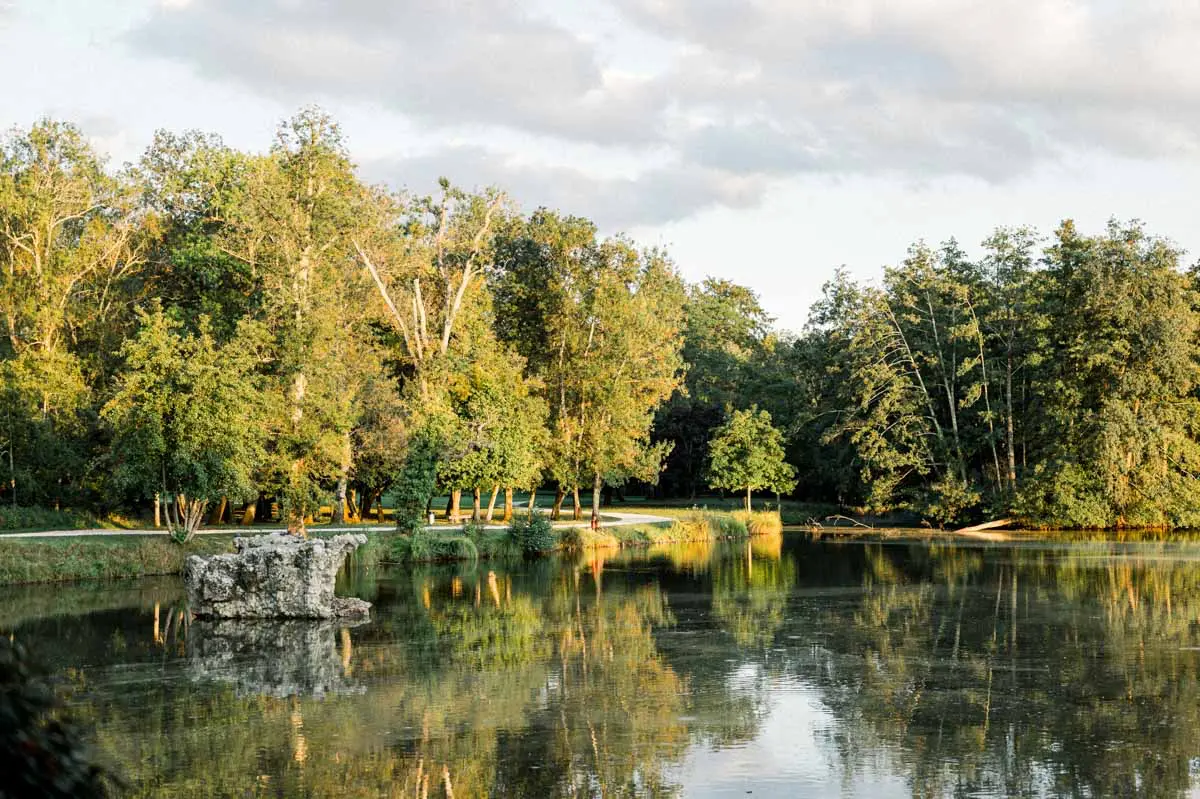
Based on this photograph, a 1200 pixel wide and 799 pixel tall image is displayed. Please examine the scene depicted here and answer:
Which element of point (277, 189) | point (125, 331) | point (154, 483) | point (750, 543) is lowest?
point (750, 543)

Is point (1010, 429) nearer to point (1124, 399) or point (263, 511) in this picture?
point (1124, 399)

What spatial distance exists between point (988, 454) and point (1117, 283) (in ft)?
44.3

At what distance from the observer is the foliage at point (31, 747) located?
418 cm

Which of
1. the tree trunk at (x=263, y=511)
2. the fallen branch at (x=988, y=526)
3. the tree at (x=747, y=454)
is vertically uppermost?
the tree at (x=747, y=454)

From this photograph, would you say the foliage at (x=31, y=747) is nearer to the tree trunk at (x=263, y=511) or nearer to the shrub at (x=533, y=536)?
the shrub at (x=533, y=536)

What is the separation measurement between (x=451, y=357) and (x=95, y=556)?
55.8ft

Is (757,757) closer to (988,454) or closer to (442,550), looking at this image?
(442,550)

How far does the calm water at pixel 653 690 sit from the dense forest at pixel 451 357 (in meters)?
9.81

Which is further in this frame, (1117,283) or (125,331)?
(1117,283)

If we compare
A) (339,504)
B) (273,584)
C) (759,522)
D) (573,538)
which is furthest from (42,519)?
(759,522)

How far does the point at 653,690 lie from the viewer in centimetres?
1631

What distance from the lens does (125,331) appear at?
47250 mm

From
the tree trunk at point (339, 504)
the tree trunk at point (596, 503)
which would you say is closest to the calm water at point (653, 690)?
the tree trunk at point (339, 504)

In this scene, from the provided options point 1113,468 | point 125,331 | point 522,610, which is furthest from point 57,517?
point 1113,468
